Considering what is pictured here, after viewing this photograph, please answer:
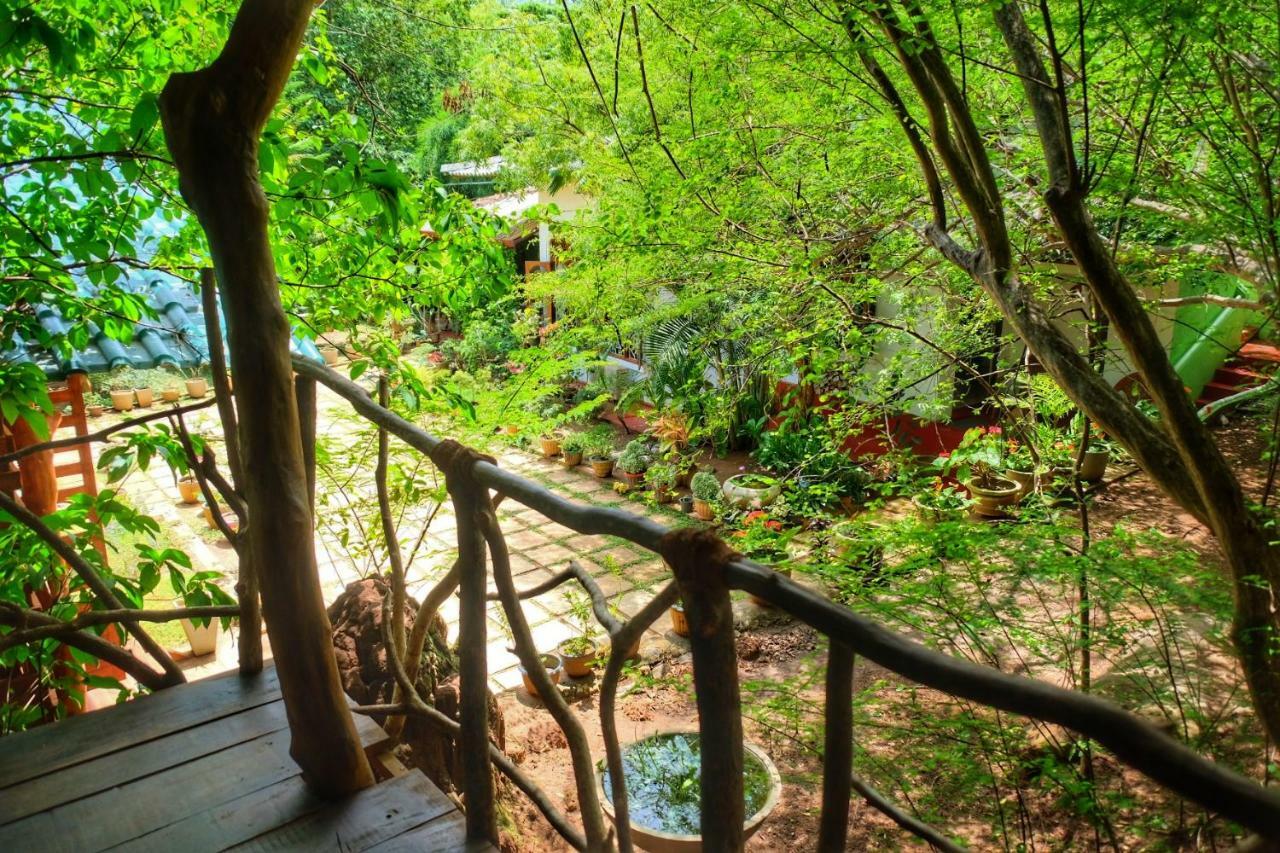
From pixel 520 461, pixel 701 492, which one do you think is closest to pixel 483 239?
pixel 701 492

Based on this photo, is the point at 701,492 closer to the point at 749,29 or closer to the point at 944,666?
the point at 749,29

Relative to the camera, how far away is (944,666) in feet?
2.31

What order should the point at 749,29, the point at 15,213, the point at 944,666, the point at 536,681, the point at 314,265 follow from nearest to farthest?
1. the point at 944,666
2. the point at 536,681
3. the point at 15,213
4. the point at 314,265
5. the point at 749,29

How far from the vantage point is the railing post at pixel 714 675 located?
0.87m

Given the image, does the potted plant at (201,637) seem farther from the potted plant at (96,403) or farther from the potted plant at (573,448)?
the potted plant at (96,403)

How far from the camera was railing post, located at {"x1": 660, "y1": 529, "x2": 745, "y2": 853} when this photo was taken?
0.87 metres

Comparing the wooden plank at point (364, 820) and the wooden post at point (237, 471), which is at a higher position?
the wooden post at point (237, 471)

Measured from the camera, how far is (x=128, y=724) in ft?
6.48

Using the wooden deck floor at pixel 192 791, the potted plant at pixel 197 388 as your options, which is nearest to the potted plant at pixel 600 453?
the wooden deck floor at pixel 192 791

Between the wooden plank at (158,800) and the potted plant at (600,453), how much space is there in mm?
7264

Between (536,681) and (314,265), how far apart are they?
195cm

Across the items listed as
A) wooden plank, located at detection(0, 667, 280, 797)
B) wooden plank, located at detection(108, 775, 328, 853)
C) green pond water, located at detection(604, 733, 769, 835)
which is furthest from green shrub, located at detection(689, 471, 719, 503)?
wooden plank, located at detection(108, 775, 328, 853)

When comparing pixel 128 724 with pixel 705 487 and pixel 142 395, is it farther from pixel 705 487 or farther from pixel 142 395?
pixel 142 395

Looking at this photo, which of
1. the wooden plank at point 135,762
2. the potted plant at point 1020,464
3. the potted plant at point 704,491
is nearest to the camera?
the wooden plank at point 135,762
